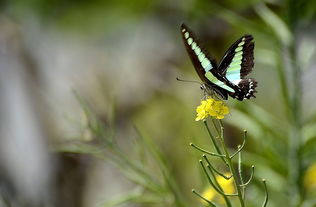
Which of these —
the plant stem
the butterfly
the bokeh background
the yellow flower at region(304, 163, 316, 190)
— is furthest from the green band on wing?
the bokeh background

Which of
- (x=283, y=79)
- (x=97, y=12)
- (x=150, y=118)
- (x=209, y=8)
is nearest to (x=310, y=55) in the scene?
(x=283, y=79)

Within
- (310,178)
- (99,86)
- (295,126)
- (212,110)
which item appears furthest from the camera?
(99,86)

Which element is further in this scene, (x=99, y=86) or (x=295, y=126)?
(x=99, y=86)

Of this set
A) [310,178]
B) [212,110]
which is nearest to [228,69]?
[212,110]

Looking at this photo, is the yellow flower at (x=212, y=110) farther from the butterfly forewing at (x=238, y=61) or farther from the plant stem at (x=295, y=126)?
the plant stem at (x=295, y=126)

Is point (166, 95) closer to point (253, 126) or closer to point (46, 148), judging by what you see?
point (46, 148)

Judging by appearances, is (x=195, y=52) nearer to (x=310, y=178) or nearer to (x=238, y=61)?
(x=238, y=61)
